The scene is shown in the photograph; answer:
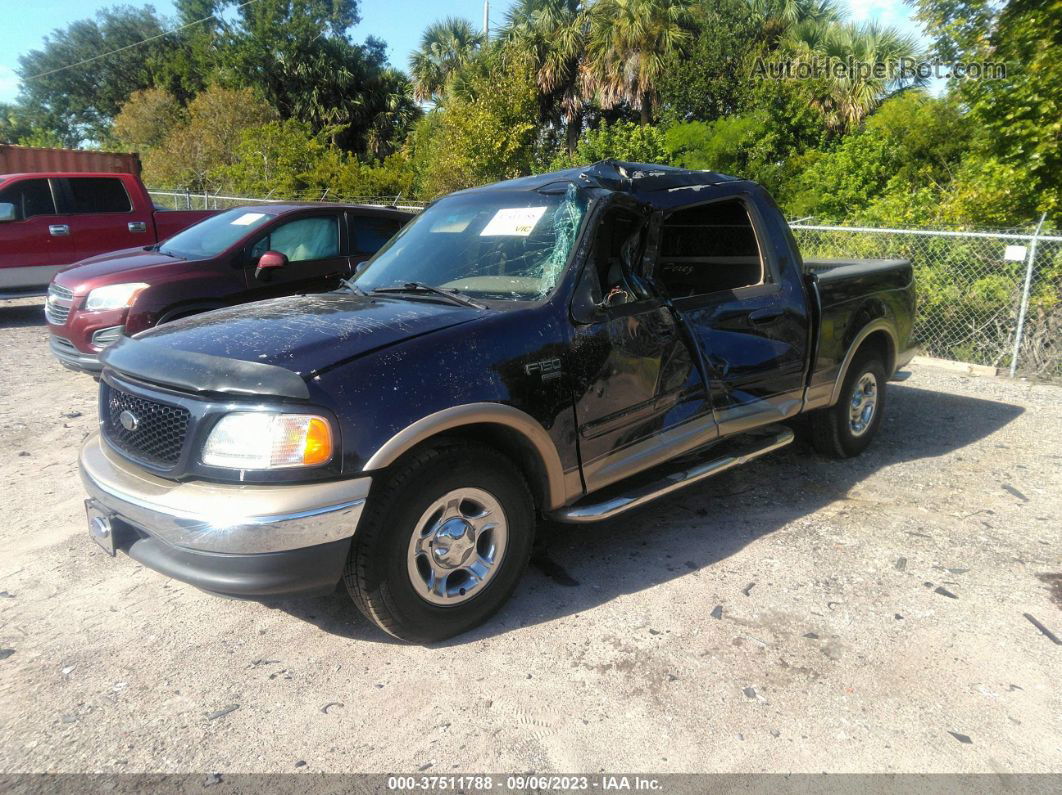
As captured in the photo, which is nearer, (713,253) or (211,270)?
(713,253)

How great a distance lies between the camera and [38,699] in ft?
9.52

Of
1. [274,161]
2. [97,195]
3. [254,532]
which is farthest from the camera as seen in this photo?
[274,161]

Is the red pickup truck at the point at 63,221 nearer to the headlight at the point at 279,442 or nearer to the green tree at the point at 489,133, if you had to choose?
the headlight at the point at 279,442

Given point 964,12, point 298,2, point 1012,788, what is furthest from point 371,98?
point 1012,788

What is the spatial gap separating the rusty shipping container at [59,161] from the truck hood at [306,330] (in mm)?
16661

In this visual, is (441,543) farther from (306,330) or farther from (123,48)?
(123,48)

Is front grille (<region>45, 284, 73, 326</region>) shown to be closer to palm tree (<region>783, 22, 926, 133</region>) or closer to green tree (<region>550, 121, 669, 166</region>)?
green tree (<region>550, 121, 669, 166</region>)

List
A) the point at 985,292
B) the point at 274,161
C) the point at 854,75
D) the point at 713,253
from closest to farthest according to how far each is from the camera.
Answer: the point at 713,253 < the point at 985,292 < the point at 854,75 < the point at 274,161

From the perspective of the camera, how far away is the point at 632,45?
24.8 meters

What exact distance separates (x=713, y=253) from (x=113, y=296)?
492 cm

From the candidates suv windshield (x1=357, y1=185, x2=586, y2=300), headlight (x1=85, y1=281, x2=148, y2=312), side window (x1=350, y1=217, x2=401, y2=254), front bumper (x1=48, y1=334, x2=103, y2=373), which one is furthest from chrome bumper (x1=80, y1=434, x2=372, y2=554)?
side window (x1=350, y1=217, x2=401, y2=254)

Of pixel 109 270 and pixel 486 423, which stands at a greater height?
pixel 109 270

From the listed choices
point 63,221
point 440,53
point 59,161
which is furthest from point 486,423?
point 440,53

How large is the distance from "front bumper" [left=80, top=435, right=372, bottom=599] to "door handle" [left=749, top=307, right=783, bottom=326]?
2529 mm
